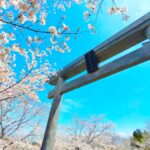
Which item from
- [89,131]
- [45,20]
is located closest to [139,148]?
[89,131]

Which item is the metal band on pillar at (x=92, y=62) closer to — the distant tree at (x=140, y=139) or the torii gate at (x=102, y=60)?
the torii gate at (x=102, y=60)

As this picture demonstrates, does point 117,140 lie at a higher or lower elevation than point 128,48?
higher

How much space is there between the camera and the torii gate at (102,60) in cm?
A: 204

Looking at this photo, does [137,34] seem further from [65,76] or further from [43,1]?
[65,76]

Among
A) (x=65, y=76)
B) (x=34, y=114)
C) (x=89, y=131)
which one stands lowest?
(x=65, y=76)

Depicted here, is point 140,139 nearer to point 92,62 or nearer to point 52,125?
point 52,125

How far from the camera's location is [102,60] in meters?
2.62

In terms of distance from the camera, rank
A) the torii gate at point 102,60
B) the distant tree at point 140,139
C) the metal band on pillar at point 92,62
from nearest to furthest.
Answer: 1. the torii gate at point 102,60
2. the metal band on pillar at point 92,62
3. the distant tree at point 140,139

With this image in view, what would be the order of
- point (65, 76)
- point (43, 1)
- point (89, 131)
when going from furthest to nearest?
point (89, 131) < point (65, 76) < point (43, 1)

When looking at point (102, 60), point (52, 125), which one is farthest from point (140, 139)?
point (102, 60)

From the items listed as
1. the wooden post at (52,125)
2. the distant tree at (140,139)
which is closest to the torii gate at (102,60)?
the wooden post at (52,125)

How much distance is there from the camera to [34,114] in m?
13.3

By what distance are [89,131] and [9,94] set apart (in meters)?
22.7

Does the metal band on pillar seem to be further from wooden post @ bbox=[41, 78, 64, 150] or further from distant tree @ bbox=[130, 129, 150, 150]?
distant tree @ bbox=[130, 129, 150, 150]
